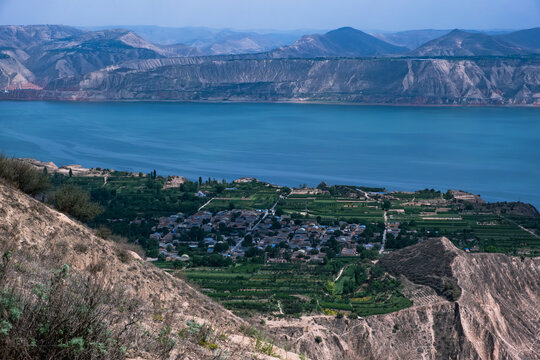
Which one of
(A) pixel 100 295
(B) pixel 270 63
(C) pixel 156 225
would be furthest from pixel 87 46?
(A) pixel 100 295

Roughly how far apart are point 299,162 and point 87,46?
134 metres

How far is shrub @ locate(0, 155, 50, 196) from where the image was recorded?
13.3m

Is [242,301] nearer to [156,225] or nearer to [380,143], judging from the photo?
[156,225]

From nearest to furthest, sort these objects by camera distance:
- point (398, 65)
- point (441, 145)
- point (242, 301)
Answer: point (242, 301), point (441, 145), point (398, 65)

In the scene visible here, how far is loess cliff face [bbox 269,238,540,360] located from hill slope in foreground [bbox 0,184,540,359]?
0.10 feet

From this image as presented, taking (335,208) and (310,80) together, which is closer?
(335,208)

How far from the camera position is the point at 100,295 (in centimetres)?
531

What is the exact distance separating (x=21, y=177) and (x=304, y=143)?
213 feet

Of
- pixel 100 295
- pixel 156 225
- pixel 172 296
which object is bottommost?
pixel 156 225

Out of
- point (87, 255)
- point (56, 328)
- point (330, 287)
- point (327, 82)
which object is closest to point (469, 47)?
point (327, 82)

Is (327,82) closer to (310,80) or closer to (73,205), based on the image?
(310,80)

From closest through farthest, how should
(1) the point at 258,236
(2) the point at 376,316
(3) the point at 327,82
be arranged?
1. (2) the point at 376,316
2. (1) the point at 258,236
3. (3) the point at 327,82

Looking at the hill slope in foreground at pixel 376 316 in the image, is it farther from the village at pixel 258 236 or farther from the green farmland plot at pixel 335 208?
A: the green farmland plot at pixel 335 208

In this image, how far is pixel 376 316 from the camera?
17844 mm
